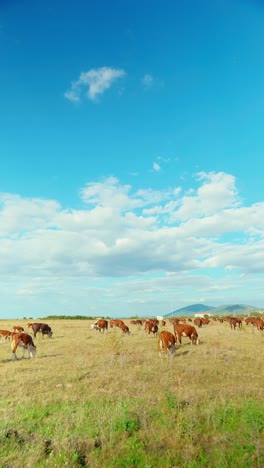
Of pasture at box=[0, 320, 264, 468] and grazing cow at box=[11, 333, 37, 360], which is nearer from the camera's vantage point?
pasture at box=[0, 320, 264, 468]

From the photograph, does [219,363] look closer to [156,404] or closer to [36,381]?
[156,404]

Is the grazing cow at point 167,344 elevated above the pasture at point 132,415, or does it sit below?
above

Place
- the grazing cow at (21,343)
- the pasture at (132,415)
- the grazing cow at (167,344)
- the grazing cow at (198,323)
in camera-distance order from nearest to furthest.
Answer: the pasture at (132,415), the grazing cow at (21,343), the grazing cow at (167,344), the grazing cow at (198,323)

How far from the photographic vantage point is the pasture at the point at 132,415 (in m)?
7.05

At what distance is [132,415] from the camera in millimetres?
8922

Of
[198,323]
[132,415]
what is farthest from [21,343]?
[198,323]

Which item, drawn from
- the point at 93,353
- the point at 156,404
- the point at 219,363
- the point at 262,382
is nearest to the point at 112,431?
the point at 156,404

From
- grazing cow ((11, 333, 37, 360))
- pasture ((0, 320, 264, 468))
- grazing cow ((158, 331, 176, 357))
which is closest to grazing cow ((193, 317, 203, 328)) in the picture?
grazing cow ((158, 331, 176, 357))

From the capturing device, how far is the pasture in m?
7.05

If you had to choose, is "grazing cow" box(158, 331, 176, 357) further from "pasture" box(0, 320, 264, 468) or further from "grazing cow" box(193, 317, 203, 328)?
"grazing cow" box(193, 317, 203, 328)

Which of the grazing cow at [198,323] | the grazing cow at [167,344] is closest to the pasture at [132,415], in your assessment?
the grazing cow at [167,344]

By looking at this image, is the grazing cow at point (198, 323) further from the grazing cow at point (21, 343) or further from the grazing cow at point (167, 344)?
the grazing cow at point (21, 343)

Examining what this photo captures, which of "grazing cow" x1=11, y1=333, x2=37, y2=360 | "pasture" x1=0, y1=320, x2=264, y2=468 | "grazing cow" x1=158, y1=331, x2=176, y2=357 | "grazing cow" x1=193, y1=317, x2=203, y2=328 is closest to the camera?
"pasture" x1=0, y1=320, x2=264, y2=468

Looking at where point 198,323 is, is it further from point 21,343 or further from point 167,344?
point 21,343
